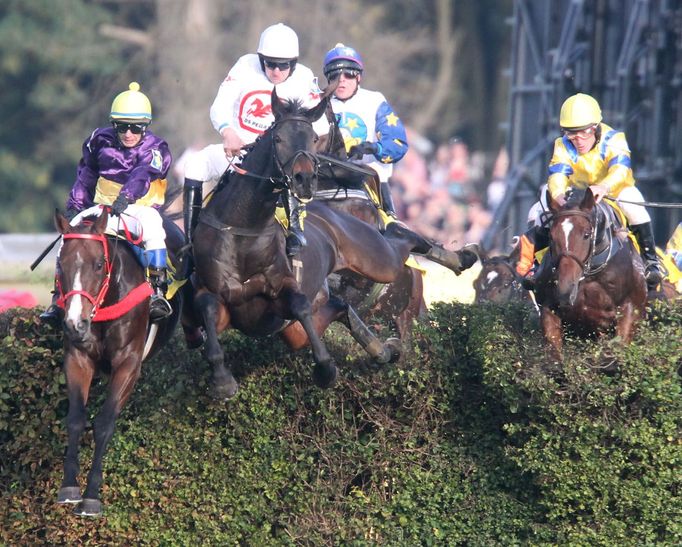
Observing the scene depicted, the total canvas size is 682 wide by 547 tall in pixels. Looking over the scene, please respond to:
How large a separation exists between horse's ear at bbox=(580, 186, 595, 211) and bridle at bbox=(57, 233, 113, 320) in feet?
9.77

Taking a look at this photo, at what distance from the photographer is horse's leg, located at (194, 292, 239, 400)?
8.09 m

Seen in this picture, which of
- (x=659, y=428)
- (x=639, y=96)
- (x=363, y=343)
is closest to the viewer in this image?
(x=659, y=428)

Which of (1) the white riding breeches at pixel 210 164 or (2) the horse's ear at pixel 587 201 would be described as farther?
(1) the white riding breeches at pixel 210 164

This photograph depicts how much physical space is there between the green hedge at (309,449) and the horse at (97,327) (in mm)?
472

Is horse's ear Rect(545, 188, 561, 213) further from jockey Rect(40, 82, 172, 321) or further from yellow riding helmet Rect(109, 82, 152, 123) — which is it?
yellow riding helmet Rect(109, 82, 152, 123)

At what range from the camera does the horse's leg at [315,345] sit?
27.0 feet

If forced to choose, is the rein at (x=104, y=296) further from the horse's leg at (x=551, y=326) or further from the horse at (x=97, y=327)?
the horse's leg at (x=551, y=326)

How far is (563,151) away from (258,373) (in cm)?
255

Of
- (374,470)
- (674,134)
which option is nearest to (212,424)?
(374,470)

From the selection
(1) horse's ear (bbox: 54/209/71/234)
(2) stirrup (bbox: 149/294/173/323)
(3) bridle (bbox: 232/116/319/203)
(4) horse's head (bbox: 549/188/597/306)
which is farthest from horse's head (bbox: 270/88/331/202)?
(4) horse's head (bbox: 549/188/597/306)

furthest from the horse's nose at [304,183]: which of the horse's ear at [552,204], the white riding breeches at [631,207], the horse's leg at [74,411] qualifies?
the white riding breeches at [631,207]

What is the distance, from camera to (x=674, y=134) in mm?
17156

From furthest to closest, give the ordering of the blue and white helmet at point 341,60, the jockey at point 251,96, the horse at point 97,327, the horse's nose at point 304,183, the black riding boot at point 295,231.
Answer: the blue and white helmet at point 341,60, the jockey at point 251,96, the black riding boot at point 295,231, the horse's nose at point 304,183, the horse at point 97,327

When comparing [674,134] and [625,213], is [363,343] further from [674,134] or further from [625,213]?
[674,134]
